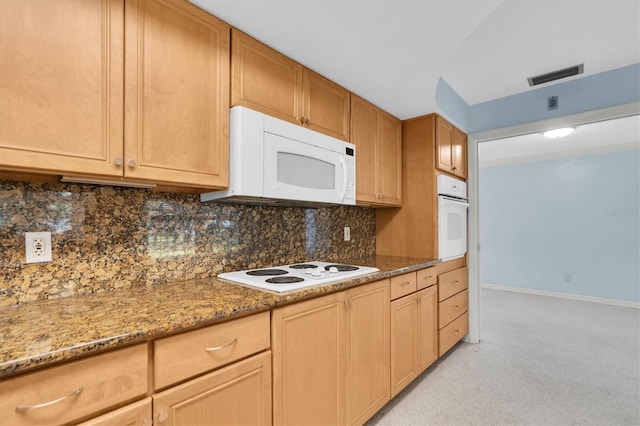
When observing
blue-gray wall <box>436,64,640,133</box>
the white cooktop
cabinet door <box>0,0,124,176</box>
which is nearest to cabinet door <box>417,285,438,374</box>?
the white cooktop

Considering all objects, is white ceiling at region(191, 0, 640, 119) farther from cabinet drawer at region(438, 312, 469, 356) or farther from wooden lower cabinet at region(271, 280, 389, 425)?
cabinet drawer at region(438, 312, 469, 356)

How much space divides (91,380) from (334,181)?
1.52m

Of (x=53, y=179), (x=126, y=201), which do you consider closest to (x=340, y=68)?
(x=126, y=201)

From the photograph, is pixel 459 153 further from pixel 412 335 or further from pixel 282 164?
pixel 282 164

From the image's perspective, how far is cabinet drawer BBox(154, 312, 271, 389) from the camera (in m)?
0.98

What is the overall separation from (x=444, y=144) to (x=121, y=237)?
2.63m

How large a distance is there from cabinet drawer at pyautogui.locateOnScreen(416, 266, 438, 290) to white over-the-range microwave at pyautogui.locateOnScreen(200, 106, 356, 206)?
0.80 m

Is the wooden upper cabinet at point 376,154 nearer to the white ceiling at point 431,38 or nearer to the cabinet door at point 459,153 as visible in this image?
the white ceiling at point 431,38

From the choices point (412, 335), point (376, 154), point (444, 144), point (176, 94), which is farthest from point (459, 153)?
point (176, 94)

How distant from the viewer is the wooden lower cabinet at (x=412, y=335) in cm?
206

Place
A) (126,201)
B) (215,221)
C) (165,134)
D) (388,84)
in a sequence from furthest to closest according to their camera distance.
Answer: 1. (388,84)
2. (215,221)
3. (126,201)
4. (165,134)

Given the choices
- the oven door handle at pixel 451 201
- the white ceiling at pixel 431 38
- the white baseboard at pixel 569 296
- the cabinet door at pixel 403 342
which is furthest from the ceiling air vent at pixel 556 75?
the white baseboard at pixel 569 296

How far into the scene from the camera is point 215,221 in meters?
1.80

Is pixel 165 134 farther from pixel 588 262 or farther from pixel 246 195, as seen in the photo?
pixel 588 262
